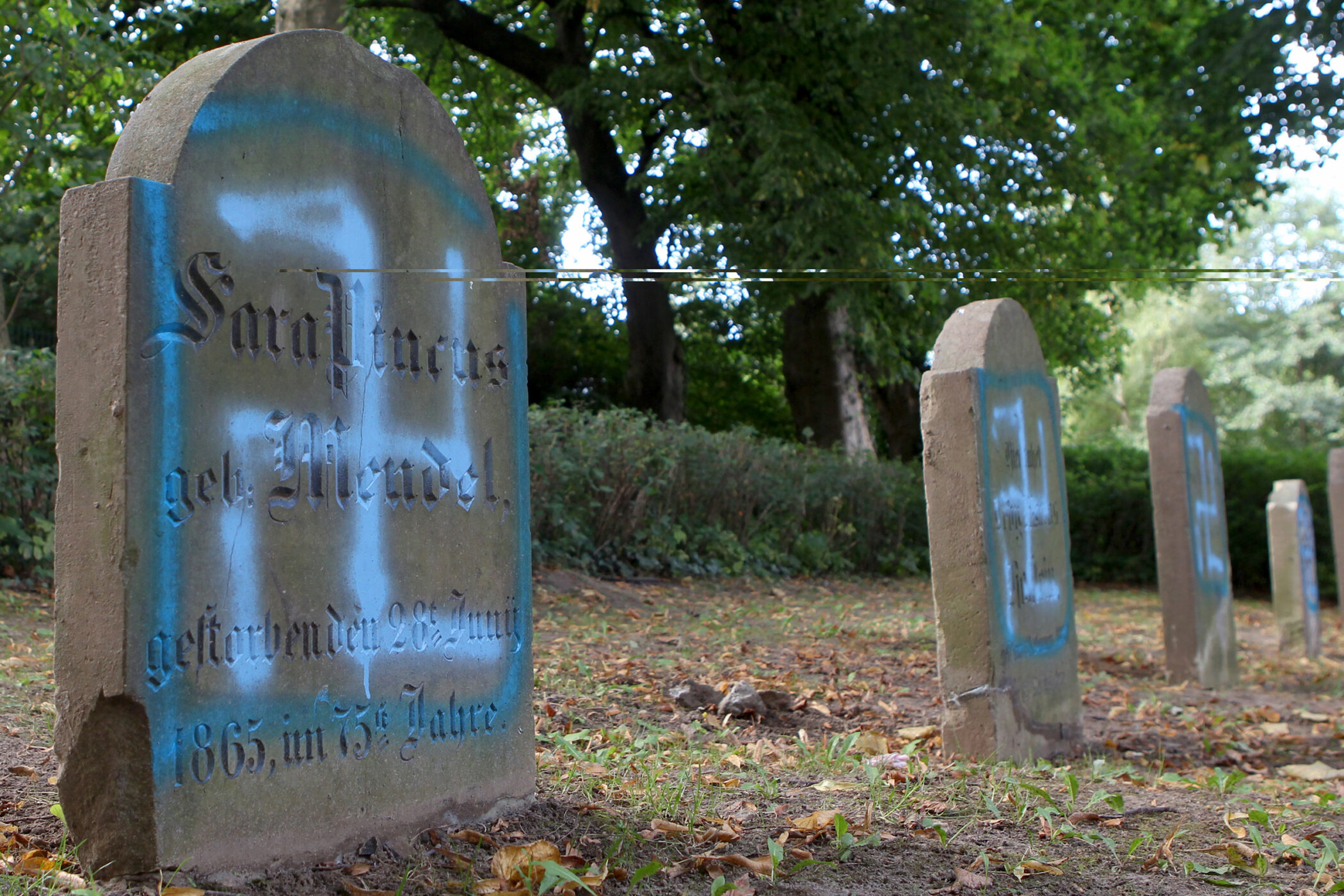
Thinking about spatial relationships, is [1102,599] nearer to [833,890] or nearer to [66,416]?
[833,890]

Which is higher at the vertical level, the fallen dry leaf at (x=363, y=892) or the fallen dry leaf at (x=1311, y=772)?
the fallen dry leaf at (x=363, y=892)

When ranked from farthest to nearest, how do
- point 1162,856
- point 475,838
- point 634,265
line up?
1. point 634,265
2. point 1162,856
3. point 475,838

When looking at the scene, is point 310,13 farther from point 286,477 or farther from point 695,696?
point 286,477

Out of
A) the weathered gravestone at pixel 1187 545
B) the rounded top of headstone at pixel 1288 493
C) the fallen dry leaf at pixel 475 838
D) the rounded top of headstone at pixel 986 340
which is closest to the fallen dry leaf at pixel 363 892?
the fallen dry leaf at pixel 475 838

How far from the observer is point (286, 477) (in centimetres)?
263

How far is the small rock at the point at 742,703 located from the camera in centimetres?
486

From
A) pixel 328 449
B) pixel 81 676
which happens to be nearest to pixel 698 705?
pixel 328 449

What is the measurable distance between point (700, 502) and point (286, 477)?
28.0 ft

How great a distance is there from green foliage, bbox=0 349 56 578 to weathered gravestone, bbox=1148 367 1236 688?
6974mm

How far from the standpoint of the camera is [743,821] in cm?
314

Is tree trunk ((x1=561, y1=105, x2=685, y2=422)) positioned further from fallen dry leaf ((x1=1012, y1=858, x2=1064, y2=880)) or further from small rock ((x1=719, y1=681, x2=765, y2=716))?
fallen dry leaf ((x1=1012, y1=858, x2=1064, y2=880))

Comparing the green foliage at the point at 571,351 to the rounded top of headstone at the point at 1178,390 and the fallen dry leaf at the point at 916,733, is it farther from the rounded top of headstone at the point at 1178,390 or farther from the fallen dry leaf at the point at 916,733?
the fallen dry leaf at the point at 916,733

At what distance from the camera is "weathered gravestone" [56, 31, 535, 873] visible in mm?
2355

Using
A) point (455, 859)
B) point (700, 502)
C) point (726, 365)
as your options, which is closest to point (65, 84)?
point (700, 502)
